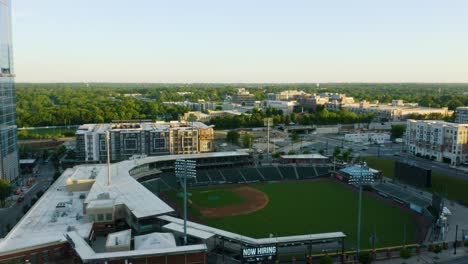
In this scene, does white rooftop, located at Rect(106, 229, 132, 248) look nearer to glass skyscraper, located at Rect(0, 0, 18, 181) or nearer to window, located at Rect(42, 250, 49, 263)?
window, located at Rect(42, 250, 49, 263)

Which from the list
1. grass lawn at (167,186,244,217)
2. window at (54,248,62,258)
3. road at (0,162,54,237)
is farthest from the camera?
grass lawn at (167,186,244,217)

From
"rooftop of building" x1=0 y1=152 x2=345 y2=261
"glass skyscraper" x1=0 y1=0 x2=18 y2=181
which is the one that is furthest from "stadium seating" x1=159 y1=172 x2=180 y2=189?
"glass skyscraper" x1=0 y1=0 x2=18 y2=181

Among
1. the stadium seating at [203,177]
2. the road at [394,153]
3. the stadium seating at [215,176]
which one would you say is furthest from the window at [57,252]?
the road at [394,153]

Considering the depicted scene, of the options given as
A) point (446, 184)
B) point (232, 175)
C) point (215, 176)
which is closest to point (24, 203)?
point (215, 176)

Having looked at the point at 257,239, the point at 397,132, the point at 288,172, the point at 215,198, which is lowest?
the point at 215,198

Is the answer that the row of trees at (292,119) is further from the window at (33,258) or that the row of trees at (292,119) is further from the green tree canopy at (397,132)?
the window at (33,258)

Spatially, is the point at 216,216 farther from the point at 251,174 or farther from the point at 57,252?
the point at 251,174
